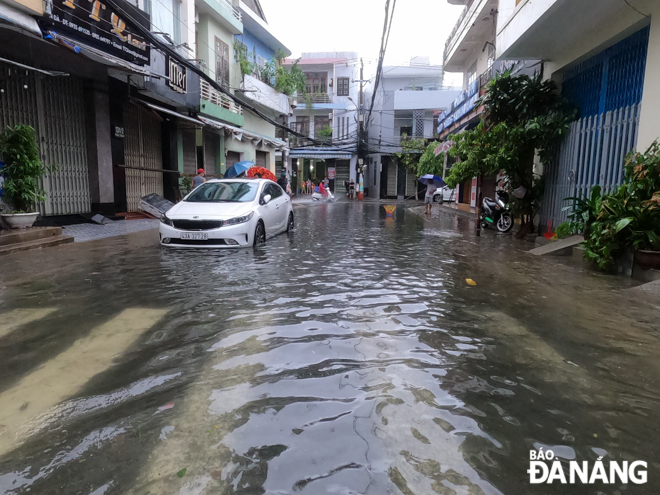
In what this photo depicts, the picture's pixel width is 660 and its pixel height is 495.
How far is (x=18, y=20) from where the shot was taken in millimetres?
8023

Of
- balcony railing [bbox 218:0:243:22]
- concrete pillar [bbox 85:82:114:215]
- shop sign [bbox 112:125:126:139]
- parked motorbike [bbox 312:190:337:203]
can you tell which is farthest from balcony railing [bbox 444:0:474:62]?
concrete pillar [bbox 85:82:114:215]

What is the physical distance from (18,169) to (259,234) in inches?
186

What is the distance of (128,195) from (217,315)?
12.4 meters

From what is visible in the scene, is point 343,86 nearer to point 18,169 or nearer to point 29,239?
point 18,169

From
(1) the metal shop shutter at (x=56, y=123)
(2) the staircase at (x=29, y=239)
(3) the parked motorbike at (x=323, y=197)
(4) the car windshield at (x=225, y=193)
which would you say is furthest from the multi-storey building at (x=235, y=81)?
(2) the staircase at (x=29, y=239)

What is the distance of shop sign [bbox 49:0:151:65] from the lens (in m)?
9.29

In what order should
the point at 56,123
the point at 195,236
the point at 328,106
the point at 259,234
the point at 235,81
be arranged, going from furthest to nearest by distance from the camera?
the point at 328,106 < the point at 235,81 < the point at 56,123 < the point at 259,234 < the point at 195,236

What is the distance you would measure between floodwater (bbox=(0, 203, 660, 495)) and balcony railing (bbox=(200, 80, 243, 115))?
14548 mm

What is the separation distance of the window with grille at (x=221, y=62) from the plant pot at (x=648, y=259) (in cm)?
1920

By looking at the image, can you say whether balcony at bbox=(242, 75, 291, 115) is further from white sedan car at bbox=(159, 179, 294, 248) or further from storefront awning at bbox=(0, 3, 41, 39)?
storefront awning at bbox=(0, 3, 41, 39)

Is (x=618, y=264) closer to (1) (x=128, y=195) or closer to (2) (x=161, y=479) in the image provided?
(2) (x=161, y=479)

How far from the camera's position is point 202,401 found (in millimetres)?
2799

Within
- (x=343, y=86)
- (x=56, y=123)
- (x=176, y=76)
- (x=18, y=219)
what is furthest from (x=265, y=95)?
(x=18, y=219)

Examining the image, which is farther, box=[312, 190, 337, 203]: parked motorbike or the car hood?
box=[312, 190, 337, 203]: parked motorbike
